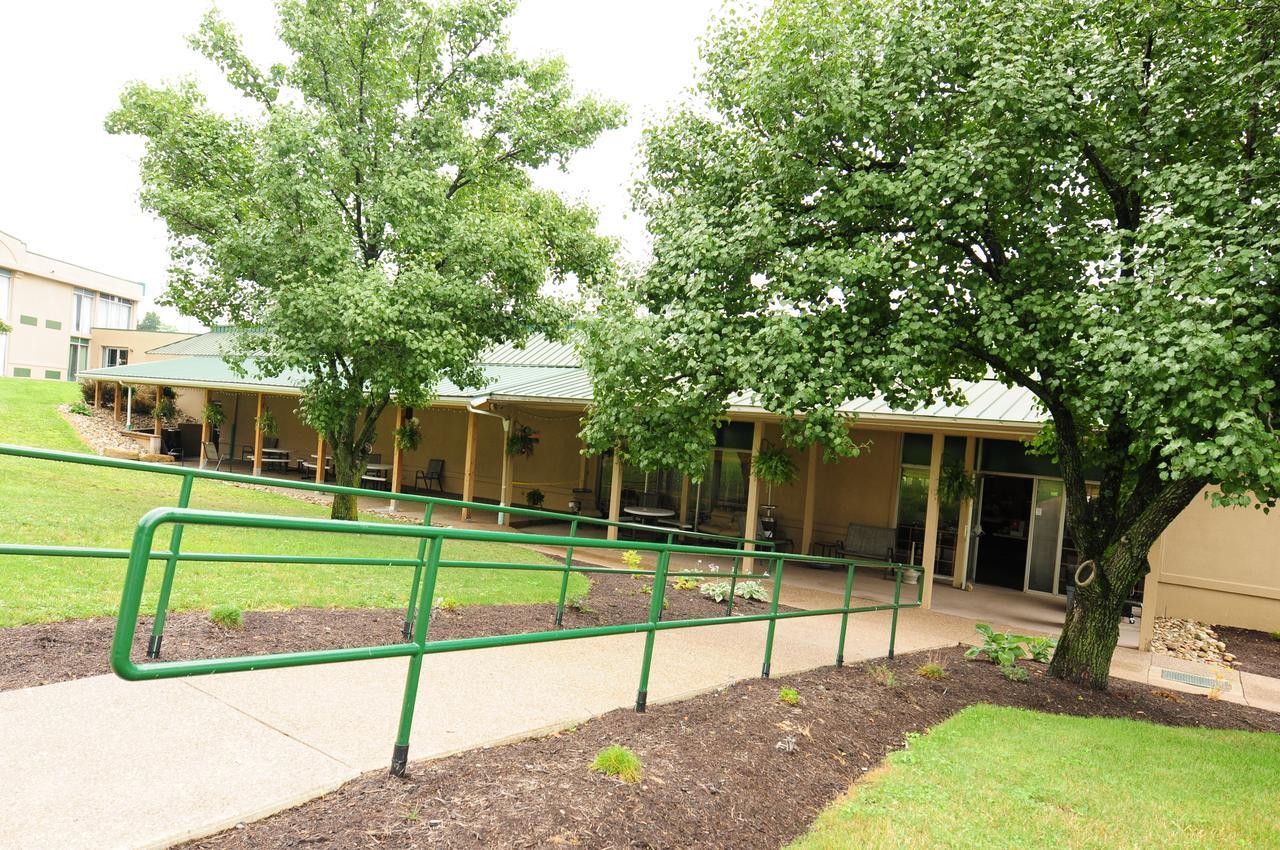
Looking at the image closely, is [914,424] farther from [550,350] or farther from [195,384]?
[195,384]

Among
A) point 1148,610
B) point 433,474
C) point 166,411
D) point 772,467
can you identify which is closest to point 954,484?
point 772,467

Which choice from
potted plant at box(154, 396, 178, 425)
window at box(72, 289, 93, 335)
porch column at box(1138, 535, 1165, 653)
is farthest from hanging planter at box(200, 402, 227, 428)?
window at box(72, 289, 93, 335)

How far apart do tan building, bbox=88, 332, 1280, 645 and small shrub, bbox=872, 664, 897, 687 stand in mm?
2547

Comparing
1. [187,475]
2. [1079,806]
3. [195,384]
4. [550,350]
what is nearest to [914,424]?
[1079,806]

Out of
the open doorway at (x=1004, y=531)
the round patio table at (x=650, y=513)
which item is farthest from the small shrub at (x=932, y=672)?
the round patio table at (x=650, y=513)

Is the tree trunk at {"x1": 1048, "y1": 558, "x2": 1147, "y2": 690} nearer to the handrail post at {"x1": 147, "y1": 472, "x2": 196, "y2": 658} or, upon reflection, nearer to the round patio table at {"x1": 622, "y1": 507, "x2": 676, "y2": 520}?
the handrail post at {"x1": 147, "y1": 472, "x2": 196, "y2": 658}

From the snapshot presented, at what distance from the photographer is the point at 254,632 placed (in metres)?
5.78

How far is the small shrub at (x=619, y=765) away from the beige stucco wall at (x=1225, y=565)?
416 inches

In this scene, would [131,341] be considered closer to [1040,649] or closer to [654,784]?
Answer: [1040,649]

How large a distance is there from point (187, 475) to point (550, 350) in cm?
1576

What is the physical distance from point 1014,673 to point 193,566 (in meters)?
8.85

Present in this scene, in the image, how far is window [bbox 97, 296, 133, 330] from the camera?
45.9m

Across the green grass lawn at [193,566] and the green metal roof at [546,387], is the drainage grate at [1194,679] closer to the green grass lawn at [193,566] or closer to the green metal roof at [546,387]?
the green metal roof at [546,387]

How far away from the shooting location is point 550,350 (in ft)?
67.0
